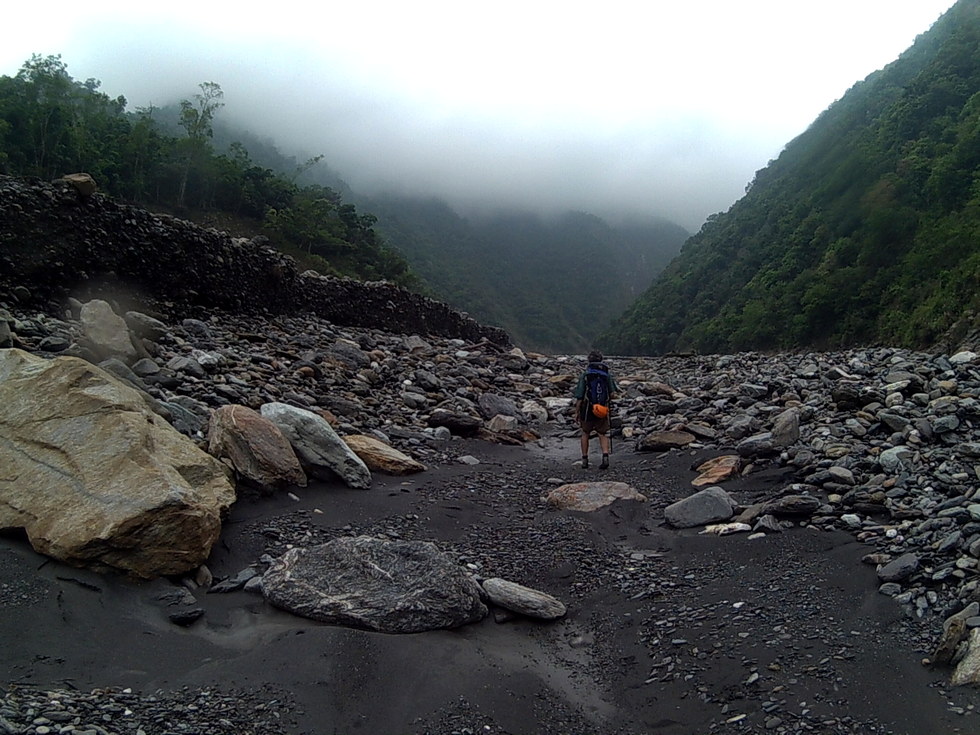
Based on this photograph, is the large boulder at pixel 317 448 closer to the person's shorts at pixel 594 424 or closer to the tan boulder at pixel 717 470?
the person's shorts at pixel 594 424

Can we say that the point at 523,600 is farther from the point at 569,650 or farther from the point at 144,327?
the point at 144,327

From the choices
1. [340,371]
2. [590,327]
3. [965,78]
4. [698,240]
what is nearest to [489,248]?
[590,327]

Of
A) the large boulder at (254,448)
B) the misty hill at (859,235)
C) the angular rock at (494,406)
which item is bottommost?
the angular rock at (494,406)

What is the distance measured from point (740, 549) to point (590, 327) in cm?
8053

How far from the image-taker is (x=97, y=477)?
12.2ft

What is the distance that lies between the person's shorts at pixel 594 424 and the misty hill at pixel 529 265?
55632mm

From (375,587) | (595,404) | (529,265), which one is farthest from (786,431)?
(529,265)

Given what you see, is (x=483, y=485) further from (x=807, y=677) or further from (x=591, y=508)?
(x=807, y=677)

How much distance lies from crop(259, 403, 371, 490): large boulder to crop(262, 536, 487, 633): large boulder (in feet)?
5.68

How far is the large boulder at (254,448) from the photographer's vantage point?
5.07m

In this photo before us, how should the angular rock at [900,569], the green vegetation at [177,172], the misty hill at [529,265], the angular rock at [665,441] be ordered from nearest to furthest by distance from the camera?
the angular rock at [900,569]
the angular rock at [665,441]
the green vegetation at [177,172]
the misty hill at [529,265]

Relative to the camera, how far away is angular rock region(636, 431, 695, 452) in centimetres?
799

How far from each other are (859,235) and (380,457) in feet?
105

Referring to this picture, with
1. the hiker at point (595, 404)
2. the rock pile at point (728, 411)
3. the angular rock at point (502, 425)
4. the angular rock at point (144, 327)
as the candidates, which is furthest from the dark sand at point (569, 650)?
the angular rock at point (502, 425)
